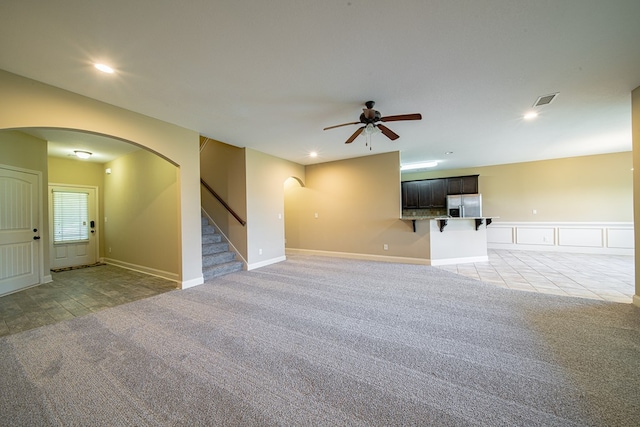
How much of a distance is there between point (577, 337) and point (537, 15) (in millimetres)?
2900

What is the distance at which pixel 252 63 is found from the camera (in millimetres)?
2227

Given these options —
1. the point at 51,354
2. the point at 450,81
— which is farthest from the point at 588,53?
the point at 51,354

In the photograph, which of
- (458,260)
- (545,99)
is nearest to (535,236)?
(458,260)

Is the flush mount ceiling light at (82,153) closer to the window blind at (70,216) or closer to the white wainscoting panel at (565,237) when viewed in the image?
the window blind at (70,216)

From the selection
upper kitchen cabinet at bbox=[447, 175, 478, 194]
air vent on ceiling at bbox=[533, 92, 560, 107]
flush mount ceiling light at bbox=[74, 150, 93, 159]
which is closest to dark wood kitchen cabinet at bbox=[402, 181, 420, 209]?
upper kitchen cabinet at bbox=[447, 175, 478, 194]

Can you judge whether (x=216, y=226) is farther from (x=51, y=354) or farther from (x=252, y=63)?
(x=252, y=63)

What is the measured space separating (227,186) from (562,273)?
7.18 m

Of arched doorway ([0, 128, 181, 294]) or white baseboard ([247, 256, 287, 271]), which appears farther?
white baseboard ([247, 256, 287, 271])

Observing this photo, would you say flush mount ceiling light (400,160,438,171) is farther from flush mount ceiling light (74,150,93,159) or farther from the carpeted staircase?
flush mount ceiling light (74,150,93,159)

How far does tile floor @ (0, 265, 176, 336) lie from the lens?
274 centimetres

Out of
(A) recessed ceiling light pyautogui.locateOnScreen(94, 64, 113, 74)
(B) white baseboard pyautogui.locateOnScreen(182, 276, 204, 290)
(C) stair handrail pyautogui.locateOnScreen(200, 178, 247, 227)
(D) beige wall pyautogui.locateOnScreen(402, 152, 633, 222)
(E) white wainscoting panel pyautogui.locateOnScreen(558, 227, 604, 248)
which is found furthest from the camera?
(E) white wainscoting panel pyautogui.locateOnScreen(558, 227, 604, 248)

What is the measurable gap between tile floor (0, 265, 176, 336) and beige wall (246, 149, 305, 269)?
1739mm

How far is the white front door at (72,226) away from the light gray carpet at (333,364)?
4.29 metres

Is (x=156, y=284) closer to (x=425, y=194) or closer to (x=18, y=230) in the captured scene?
(x=18, y=230)
